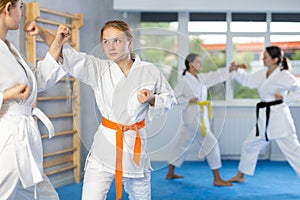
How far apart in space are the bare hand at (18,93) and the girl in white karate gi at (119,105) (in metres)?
0.43

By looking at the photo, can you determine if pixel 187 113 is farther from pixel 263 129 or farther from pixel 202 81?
pixel 263 129

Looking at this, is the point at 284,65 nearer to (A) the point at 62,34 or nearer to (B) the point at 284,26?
(B) the point at 284,26

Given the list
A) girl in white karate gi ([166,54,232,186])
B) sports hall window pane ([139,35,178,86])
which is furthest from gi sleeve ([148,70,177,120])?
girl in white karate gi ([166,54,232,186])

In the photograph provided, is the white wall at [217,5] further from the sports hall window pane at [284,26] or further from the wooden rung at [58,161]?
the wooden rung at [58,161]

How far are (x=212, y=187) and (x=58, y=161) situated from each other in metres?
1.52

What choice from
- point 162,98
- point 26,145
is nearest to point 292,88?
point 162,98

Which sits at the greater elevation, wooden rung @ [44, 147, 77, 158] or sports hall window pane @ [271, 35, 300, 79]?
sports hall window pane @ [271, 35, 300, 79]

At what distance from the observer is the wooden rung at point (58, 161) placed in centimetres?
473

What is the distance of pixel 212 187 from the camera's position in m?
4.95

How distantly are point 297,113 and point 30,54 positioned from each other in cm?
397

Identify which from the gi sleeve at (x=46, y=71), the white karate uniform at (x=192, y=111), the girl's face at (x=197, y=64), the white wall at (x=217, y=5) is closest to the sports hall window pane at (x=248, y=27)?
the white wall at (x=217, y=5)

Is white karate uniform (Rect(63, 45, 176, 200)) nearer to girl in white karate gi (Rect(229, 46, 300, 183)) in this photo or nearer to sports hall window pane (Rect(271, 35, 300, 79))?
girl in white karate gi (Rect(229, 46, 300, 183))

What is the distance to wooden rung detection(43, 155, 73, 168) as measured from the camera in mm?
4734

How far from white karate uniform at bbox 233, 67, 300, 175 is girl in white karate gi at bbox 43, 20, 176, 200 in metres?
2.56
